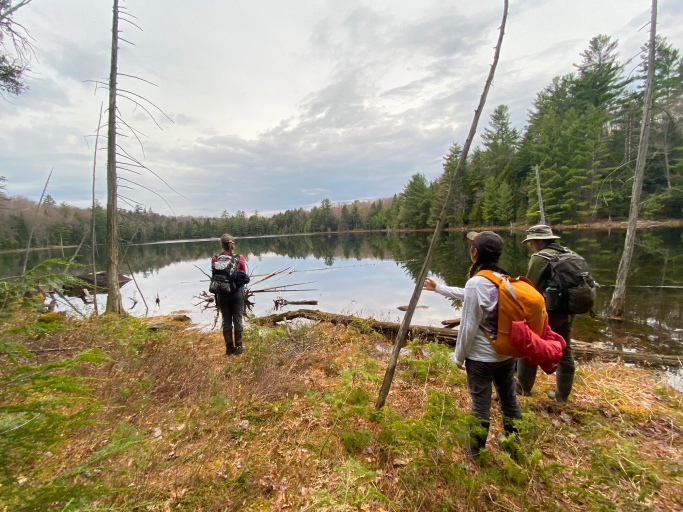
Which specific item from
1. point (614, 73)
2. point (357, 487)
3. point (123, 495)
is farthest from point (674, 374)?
point (614, 73)

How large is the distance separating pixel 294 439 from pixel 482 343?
2.14 meters

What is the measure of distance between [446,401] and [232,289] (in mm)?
4246

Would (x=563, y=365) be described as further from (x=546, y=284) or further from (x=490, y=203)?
(x=490, y=203)

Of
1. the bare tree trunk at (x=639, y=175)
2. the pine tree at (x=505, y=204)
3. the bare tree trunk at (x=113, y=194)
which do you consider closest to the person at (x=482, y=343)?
the bare tree trunk at (x=639, y=175)

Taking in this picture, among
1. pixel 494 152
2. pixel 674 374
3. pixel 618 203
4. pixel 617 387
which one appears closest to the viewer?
pixel 617 387

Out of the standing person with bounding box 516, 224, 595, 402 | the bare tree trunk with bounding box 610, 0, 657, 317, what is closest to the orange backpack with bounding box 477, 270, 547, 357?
the standing person with bounding box 516, 224, 595, 402

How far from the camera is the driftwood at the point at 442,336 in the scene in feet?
15.3

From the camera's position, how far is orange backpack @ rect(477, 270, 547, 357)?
2.09m

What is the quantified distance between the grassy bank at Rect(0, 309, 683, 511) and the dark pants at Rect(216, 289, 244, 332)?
0.88 m

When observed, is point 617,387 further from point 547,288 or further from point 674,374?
point 547,288

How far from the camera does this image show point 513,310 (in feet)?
6.86

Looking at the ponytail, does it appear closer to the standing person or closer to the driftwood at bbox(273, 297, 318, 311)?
the standing person

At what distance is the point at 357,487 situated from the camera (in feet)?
6.89

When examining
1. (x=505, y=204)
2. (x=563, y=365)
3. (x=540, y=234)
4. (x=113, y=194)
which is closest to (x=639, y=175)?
(x=540, y=234)
